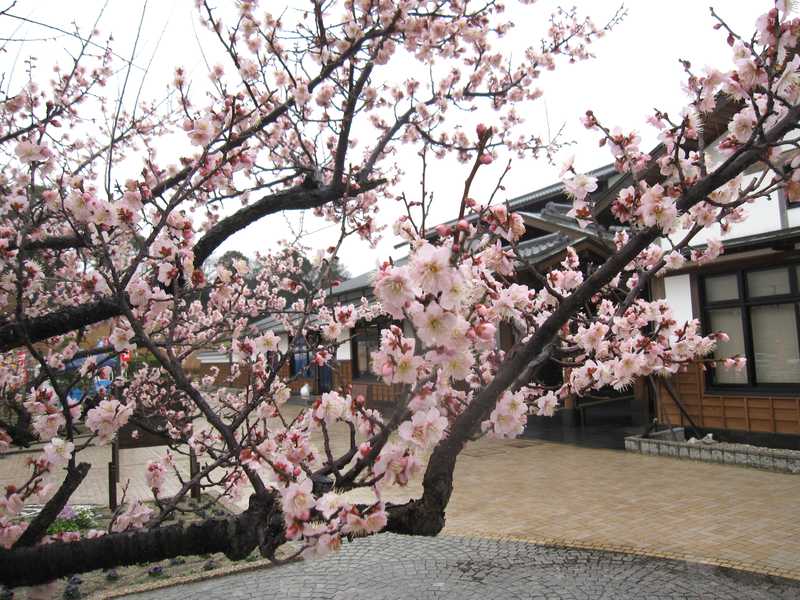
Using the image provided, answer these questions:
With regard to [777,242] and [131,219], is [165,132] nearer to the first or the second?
[131,219]

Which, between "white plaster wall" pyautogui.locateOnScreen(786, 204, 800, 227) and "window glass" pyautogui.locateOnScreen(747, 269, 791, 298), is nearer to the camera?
"white plaster wall" pyautogui.locateOnScreen(786, 204, 800, 227)

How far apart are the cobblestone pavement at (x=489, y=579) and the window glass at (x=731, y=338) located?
561 cm

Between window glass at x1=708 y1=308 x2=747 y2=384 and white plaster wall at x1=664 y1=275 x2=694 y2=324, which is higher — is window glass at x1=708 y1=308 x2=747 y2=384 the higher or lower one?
the lower one

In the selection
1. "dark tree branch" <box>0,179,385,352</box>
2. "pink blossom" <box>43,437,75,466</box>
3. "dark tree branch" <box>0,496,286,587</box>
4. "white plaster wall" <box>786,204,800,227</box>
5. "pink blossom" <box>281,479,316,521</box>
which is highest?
"white plaster wall" <box>786,204,800,227</box>

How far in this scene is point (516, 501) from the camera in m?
7.05

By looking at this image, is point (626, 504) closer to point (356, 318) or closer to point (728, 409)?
point (728, 409)

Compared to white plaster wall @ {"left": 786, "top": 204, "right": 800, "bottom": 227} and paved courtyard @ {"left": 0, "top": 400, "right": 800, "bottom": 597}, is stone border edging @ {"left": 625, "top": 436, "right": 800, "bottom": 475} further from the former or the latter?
white plaster wall @ {"left": 786, "top": 204, "right": 800, "bottom": 227}

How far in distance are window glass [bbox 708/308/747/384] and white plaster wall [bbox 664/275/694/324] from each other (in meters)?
0.40

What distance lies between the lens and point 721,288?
9.58 meters

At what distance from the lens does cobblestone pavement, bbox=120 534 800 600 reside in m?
4.32

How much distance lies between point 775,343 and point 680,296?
5.39 feet

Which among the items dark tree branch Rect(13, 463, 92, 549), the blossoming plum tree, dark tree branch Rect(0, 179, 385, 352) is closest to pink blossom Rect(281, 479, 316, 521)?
the blossoming plum tree

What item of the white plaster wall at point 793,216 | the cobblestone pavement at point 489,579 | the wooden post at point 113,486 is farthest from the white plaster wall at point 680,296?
the wooden post at point 113,486

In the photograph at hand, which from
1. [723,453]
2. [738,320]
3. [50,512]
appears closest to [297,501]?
[50,512]
